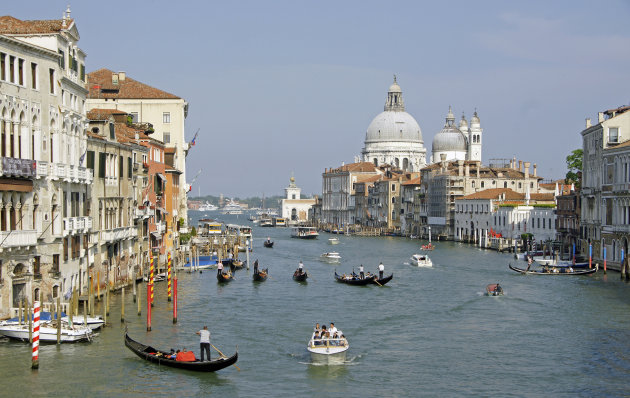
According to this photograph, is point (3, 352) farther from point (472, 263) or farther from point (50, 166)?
point (472, 263)

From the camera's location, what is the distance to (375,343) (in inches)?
896

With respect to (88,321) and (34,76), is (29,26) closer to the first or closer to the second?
(34,76)

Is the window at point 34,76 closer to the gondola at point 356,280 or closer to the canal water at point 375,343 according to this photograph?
the canal water at point 375,343

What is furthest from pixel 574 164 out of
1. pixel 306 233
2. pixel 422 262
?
pixel 306 233

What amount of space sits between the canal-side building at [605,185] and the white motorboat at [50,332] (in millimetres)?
23041

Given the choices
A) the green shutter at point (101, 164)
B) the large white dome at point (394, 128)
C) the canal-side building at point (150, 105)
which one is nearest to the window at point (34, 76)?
the green shutter at point (101, 164)

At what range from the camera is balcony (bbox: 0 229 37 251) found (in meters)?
20.2

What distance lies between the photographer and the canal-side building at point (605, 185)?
123 feet

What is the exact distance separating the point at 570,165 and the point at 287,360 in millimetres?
39393

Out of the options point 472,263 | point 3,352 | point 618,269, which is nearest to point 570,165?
point 472,263

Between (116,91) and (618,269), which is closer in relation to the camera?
(618,269)

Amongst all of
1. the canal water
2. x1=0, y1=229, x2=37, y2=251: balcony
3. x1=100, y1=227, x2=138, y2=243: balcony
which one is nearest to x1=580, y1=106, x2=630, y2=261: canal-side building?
the canal water

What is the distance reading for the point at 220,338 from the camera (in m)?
22.8

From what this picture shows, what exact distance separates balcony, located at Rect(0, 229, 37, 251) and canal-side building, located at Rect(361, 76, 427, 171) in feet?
369
